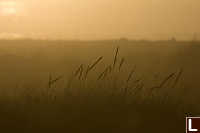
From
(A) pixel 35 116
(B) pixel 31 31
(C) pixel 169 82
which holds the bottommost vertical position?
(A) pixel 35 116

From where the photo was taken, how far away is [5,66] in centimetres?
113

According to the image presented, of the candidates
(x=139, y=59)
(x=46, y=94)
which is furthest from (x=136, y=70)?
(x=46, y=94)

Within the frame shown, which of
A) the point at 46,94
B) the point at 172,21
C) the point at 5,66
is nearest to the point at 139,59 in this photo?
the point at 172,21

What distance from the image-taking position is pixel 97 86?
112 cm

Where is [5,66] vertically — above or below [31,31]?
below

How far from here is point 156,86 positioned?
1119 mm

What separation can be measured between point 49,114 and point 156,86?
0.34 metres

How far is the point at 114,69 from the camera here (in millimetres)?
1122

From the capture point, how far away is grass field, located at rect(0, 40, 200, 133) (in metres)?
1.12

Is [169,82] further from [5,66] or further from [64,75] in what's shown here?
[5,66]

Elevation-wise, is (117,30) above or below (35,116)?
above

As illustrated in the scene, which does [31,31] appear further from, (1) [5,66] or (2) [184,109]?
(2) [184,109]

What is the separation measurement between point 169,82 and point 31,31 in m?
0.46

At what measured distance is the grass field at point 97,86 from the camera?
1115 mm
